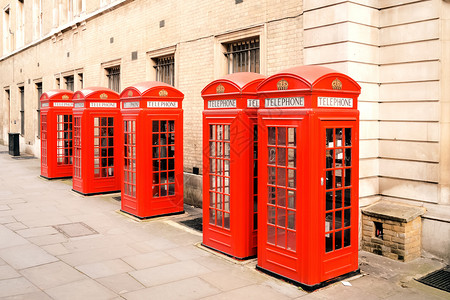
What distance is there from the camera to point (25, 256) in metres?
6.65

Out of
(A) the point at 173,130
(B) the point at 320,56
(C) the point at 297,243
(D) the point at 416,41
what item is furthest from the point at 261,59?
(C) the point at 297,243

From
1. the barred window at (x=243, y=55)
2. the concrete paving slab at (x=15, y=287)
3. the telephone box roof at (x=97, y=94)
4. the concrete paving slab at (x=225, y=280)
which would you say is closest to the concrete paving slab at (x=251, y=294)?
the concrete paving slab at (x=225, y=280)

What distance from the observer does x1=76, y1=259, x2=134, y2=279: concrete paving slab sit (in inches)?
235

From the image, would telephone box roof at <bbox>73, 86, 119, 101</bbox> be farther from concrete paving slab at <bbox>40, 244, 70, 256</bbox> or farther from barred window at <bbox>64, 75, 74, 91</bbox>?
barred window at <bbox>64, 75, 74, 91</bbox>

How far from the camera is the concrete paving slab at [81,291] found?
16.9ft

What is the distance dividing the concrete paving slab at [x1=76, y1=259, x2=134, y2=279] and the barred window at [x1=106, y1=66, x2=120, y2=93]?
9.52m

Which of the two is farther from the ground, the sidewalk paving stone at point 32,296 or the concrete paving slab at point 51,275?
the concrete paving slab at point 51,275

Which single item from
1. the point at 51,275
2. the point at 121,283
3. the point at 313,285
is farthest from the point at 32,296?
the point at 313,285

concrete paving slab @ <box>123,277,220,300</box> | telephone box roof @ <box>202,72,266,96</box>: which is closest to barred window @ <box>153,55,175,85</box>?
telephone box roof @ <box>202,72,266,96</box>

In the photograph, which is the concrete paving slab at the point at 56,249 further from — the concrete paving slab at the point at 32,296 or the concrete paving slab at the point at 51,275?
the concrete paving slab at the point at 32,296

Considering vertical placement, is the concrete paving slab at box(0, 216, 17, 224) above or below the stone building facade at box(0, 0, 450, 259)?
below

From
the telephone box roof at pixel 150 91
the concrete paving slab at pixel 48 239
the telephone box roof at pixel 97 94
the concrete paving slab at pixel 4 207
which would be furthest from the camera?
the telephone box roof at pixel 97 94

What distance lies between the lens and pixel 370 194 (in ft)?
24.3

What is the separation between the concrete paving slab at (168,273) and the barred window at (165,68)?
22.4 feet
